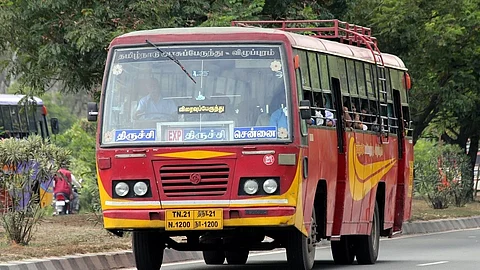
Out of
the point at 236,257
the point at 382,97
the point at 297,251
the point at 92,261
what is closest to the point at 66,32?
the point at 382,97

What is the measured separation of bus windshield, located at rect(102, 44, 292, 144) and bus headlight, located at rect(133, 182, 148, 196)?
1.56 feet

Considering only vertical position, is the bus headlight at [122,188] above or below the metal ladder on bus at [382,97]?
below

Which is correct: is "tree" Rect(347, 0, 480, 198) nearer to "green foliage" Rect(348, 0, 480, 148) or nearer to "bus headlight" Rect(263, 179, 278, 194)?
"green foliage" Rect(348, 0, 480, 148)

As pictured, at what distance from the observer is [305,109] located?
14.0 m

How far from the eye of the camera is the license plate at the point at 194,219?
13.6 m

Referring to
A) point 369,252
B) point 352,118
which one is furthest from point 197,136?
point 369,252

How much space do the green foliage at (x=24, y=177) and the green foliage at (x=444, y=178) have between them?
59.5 ft

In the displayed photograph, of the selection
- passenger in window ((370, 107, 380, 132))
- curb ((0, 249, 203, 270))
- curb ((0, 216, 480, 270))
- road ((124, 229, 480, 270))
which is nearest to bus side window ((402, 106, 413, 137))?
road ((124, 229, 480, 270))

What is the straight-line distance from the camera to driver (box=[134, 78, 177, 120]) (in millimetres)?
13992

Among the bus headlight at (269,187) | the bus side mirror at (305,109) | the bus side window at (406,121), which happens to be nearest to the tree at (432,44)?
the bus side window at (406,121)

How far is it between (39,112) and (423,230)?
11.8 meters

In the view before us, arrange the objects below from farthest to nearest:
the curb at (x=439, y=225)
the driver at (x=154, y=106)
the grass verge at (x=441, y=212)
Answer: the grass verge at (x=441, y=212) < the curb at (x=439, y=225) < the driver at (x=154, y=106)

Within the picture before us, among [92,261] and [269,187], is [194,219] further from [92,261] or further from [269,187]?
[92,261]

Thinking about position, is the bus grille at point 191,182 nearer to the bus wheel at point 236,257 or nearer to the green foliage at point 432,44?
the bus wheel at point 236,257
